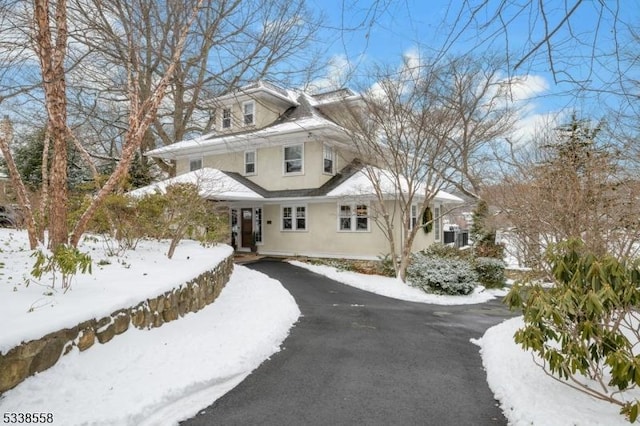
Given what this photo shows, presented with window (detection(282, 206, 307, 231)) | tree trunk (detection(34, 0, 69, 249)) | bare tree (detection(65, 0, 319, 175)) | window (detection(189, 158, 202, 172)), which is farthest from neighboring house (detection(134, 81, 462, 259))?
tree trunk (detection(34, 0, 69, 249))

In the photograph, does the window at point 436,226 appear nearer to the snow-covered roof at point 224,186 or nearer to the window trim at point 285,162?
the window trim at point 285,162

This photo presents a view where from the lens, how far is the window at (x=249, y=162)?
19.1 metres

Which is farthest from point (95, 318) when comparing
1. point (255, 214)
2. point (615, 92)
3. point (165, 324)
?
point (255, 214)

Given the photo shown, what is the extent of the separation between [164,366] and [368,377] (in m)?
2.40

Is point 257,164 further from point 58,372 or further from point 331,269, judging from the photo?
point 58,372

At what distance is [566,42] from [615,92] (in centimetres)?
97

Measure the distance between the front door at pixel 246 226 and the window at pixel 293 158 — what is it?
2.99 m

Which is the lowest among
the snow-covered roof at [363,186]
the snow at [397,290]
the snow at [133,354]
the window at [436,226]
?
the snow at [397,290]

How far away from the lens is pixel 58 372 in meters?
3.60

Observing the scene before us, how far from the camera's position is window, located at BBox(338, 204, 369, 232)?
16219 millimetres

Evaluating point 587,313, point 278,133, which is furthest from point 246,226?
point 587,313

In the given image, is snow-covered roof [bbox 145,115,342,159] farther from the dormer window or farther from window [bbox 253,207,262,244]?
window [bbox 253,207,262,244]

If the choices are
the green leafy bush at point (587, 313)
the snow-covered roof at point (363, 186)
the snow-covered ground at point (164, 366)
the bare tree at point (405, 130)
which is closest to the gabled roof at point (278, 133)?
the snow-covered roof at point (363, 186)

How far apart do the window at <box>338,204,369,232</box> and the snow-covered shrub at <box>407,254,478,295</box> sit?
4.44m
